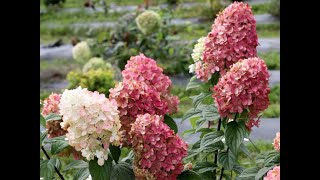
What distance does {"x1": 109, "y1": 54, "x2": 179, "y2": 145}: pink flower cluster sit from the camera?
1792 millimetres

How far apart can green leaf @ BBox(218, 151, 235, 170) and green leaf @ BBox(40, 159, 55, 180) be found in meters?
0.50

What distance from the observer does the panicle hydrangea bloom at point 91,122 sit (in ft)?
5.19

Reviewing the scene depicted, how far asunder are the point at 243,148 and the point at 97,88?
114 inches

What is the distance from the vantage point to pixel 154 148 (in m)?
1.69

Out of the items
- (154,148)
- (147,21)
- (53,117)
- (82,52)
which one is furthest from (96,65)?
(154,148)

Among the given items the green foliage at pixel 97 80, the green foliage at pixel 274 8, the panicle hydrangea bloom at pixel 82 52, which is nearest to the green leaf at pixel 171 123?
the green foliage at pixel 97 80

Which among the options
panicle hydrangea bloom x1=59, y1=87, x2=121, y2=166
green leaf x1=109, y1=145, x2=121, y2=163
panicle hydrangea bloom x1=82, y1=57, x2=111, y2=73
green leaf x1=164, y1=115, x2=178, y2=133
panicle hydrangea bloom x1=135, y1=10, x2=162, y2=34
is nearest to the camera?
panicle hydrangea bloom x1=59, y1=87, x2=121, y2=166

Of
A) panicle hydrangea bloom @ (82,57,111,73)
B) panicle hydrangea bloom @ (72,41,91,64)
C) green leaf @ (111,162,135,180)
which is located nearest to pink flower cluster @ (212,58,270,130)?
green leaf @ (111,162,135,180)

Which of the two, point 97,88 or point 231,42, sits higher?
point 231,42

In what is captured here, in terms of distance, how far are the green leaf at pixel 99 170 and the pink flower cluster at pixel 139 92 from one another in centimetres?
12

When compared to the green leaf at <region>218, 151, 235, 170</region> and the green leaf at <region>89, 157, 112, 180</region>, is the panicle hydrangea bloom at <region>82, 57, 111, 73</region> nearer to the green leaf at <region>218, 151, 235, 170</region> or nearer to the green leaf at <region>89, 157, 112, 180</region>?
the green leaf at <region>218, 151, 235, 170</region>
